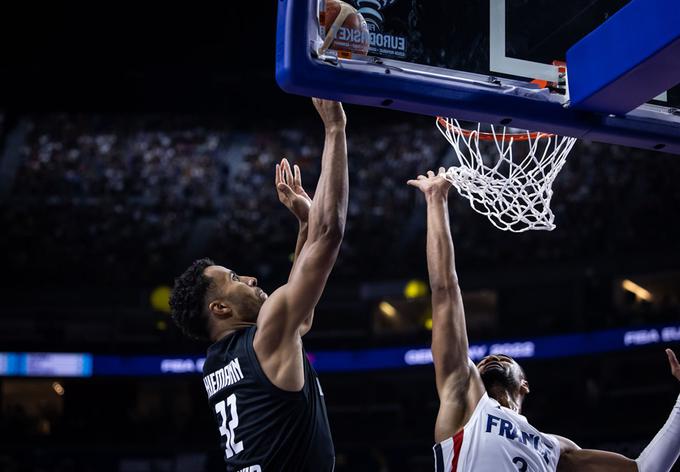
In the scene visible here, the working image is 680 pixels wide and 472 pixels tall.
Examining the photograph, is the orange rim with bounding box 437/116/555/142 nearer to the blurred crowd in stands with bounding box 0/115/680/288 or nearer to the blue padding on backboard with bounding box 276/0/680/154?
the blue padding on backboard with bounding box 276/0/680/154

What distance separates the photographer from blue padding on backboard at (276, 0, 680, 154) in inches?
95.0

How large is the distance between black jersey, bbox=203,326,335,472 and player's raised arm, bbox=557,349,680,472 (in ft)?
4.09

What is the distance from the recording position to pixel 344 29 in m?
2.53

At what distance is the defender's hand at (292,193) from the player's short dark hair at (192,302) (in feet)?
1.41

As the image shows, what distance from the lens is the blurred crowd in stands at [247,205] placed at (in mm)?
14914

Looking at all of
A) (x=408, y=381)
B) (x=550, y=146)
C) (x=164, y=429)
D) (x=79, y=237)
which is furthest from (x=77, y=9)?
(x=550, y=146)

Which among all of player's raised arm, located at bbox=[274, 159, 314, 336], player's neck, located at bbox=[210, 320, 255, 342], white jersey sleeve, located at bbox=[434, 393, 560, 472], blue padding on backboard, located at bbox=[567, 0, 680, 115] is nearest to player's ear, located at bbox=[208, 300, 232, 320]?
player's neck, located at bbox=[210, 320, 255, 342]

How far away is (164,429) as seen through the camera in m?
15.1

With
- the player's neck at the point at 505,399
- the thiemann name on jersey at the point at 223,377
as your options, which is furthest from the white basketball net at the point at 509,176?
the thiemann name on jersey at the point at 223,377

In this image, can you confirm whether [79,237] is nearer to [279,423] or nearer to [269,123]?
[269,123]

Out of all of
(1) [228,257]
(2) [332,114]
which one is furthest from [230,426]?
(1) [228,257]

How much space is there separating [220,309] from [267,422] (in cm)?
48

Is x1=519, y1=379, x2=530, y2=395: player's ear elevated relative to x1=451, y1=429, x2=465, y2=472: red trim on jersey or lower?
elevated

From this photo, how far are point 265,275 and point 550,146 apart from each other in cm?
1219
